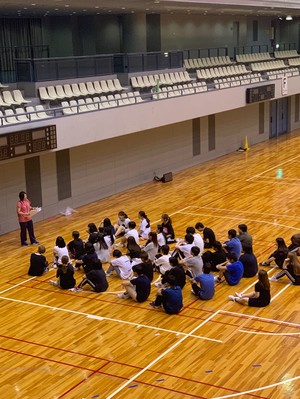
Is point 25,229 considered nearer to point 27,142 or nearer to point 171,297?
point 27,142

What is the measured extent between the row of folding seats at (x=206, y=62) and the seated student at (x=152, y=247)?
17.7 meters

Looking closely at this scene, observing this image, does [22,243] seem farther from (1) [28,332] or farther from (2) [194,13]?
(2) [194,13]

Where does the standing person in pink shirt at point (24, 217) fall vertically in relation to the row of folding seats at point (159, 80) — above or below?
below

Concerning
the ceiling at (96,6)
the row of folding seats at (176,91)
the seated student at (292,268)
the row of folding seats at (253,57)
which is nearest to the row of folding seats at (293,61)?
the row of folding seats at (253,57)

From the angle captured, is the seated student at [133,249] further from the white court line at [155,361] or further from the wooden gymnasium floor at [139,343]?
the white court line at [155,361]

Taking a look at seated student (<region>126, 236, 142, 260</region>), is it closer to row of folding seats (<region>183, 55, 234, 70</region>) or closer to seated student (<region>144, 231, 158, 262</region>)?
seated student (<region>144, 231, 158, 262</region>)

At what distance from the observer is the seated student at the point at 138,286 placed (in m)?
12.5

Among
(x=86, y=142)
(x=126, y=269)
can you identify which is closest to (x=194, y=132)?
(x=86, y=142)

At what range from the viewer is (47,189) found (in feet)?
63.2

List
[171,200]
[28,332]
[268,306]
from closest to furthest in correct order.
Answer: [28,332] → [268,306] → [171,200]

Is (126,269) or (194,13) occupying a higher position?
(194,13)

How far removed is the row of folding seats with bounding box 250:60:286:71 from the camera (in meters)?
35.2

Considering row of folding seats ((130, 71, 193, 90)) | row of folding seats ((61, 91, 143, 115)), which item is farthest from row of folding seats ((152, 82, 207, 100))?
row of folding seats ((61, 91, 143, 115))

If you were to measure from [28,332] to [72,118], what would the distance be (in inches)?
326
